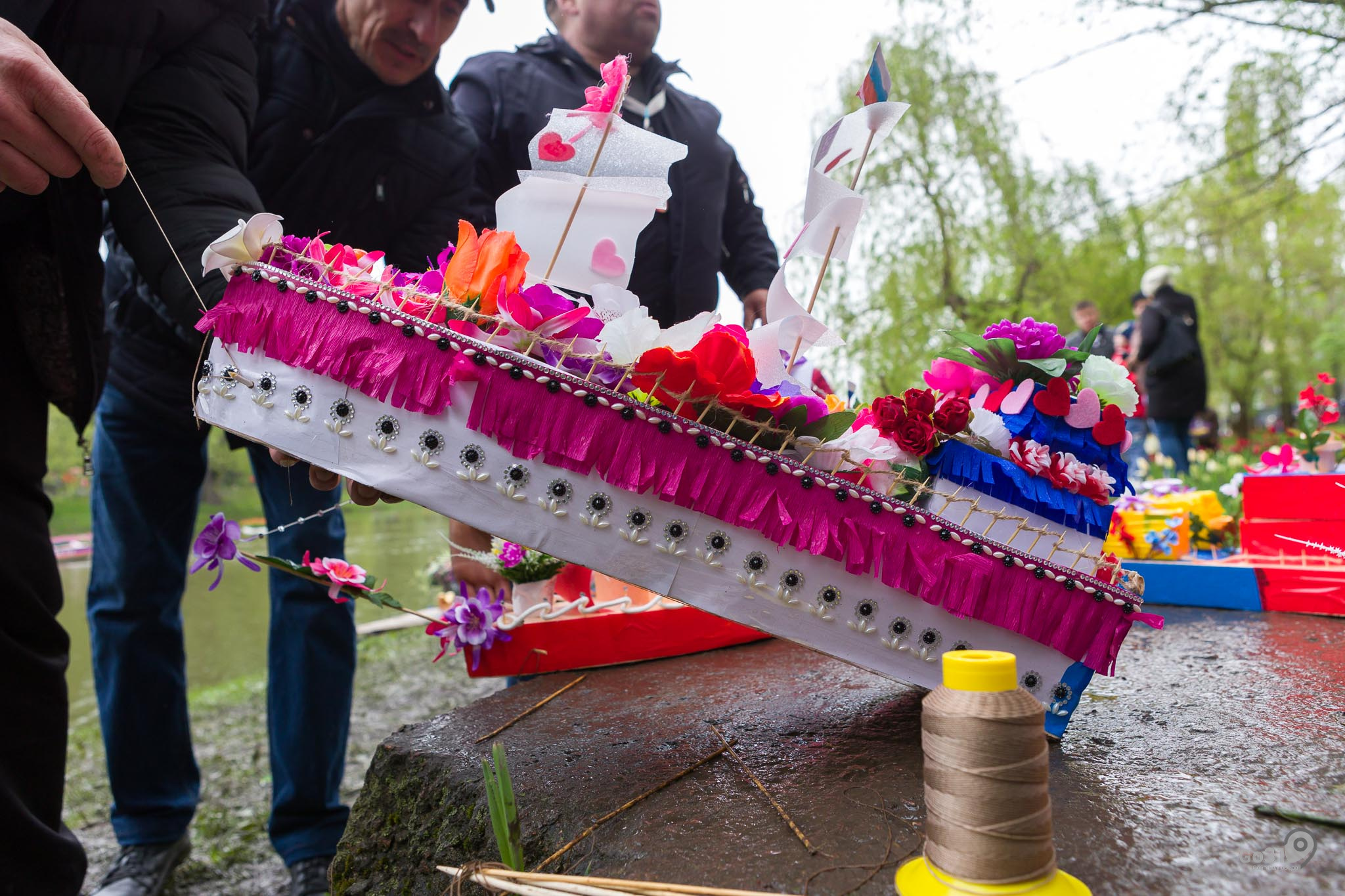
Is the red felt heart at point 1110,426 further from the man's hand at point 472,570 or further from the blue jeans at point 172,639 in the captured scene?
the blue jeans at point 172,639

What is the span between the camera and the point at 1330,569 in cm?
190

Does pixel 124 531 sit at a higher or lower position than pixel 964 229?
lower

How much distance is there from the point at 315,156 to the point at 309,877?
1.60 m

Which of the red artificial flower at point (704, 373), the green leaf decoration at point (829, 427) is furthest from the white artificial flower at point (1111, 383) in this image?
the red artificial flower at point (704, 373)

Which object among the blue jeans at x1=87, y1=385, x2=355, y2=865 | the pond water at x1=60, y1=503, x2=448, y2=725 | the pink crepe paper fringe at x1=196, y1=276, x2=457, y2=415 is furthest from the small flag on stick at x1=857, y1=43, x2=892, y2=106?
the pond water at x1=60, y1=503, x2=448, y2=725

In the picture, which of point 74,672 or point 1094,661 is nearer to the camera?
point 1094,661

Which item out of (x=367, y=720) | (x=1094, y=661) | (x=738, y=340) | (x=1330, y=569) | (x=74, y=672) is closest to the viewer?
(x=738, y=340)

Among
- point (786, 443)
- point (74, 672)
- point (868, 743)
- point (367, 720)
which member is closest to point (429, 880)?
point (868, 743)

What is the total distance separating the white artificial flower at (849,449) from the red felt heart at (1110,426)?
31cm

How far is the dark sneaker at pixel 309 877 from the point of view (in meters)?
1.86

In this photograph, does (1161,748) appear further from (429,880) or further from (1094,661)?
(429,880)

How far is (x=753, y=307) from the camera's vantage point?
7.99 ft

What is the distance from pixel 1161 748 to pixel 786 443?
2.04ft
